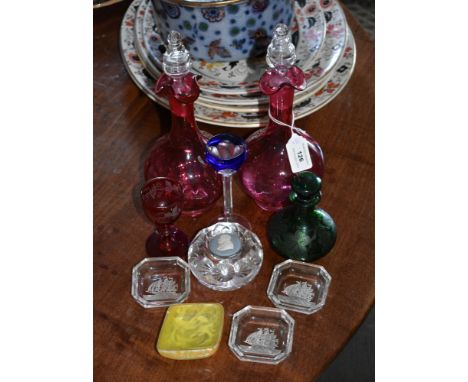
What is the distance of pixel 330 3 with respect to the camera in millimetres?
976

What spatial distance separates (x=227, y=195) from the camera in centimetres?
Result: 73

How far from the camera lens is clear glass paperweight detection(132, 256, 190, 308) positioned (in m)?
0.69

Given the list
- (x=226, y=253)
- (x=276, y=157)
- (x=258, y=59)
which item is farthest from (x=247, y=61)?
(x=226, y=253)

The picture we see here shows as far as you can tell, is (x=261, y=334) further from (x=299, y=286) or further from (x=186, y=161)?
(x=186, y=161)

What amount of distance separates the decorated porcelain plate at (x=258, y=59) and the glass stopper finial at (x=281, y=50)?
0.48 feet

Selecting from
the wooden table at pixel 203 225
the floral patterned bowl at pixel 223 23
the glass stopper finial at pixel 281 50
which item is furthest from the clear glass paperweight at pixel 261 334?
the floral patterned bowl at pixel 223 23

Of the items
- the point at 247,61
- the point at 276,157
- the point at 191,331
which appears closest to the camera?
the point at 191,331

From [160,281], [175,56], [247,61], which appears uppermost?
[175,56]

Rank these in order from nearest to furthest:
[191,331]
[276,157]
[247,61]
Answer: [191,331] → [276,157] → [247,61]

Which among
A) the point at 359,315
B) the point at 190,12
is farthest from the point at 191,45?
the point at 359,315

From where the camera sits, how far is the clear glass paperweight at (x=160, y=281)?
688 mm

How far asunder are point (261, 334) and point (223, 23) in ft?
1.39
